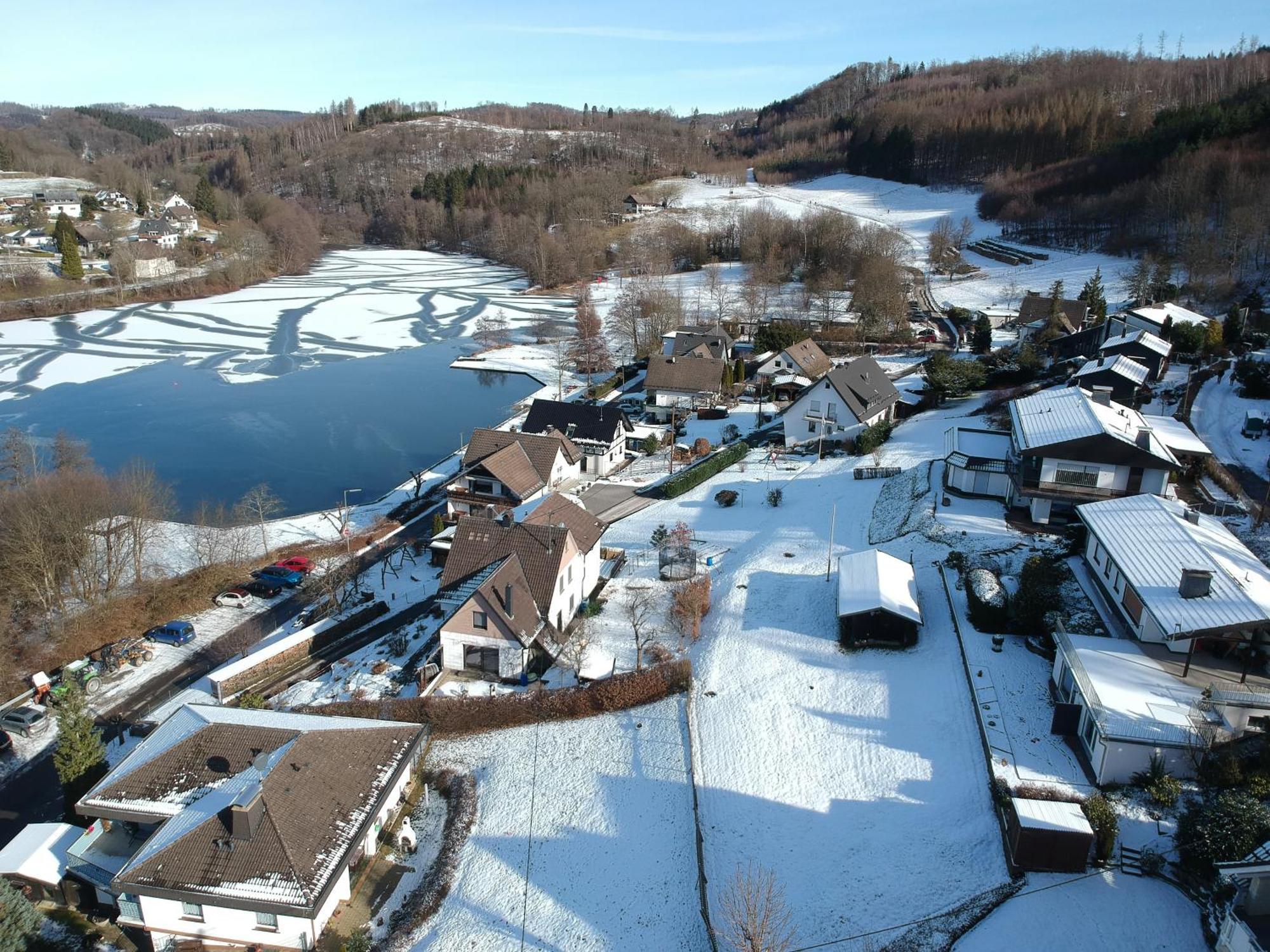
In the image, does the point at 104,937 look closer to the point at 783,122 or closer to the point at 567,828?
the point at 567,828

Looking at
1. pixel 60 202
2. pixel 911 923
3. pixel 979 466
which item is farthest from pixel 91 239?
pixel 911 923

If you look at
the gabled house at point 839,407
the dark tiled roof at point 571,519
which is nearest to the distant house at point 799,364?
the gabled house at point 839,407

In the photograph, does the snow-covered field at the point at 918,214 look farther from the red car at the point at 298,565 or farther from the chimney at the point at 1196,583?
the red car at the point at 298,565

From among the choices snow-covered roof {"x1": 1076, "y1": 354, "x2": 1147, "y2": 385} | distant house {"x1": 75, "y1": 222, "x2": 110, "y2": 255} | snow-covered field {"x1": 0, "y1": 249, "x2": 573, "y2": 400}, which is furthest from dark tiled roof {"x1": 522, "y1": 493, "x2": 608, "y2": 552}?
distant house {"x1": 75, "y1": 222, "x2": 110, "y2": 255}

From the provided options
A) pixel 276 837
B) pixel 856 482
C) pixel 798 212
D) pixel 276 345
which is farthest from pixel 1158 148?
pixel 276 837

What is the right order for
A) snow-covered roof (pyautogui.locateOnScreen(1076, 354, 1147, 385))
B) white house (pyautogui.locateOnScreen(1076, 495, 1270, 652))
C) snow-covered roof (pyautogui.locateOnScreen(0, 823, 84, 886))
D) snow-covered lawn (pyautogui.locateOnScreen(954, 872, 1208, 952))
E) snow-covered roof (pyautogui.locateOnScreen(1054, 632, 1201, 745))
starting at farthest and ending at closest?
1. snow-covered roof (pyautogui.locateOnScreen(1076, 354, 1147, 385))
2. white house (pyautogui.locateOnScreen(1076, 495, 1270, 652))
3. snow-covered roof (pyautogui.locateOnScreen(0, 823, 84, 886))
4. snow-covered roof (pyautogui.locateOnScreen(1054, 632, 1201, 745))
5. snow-covered lawn (pyautogui.locateOnScreen(954, 872, 1208, 952))

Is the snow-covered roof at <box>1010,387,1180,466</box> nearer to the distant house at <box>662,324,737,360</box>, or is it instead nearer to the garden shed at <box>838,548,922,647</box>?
the garden shed at <box>838,548,922,647</box>
